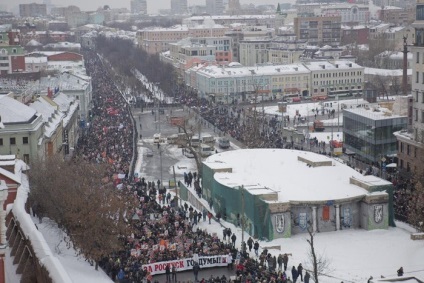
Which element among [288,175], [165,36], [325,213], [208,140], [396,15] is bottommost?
[208,140]

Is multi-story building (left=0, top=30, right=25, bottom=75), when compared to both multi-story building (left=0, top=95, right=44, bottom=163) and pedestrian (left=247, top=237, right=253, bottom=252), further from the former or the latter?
pedestrian (left=247, top=237, right=253, bottom=252)

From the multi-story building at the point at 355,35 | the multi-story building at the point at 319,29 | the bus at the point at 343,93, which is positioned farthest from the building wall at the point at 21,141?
the multi-story building at the point at 355,35

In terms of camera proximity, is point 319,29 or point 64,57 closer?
point 64,57

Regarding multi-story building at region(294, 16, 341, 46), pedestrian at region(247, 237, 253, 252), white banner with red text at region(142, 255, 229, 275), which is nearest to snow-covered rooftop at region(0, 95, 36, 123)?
pedestrian at region(247, 237, 253, 252)

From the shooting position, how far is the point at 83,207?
22.5 m

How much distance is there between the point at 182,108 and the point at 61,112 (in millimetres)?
23655

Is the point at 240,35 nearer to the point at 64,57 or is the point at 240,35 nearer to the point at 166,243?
the point at 64,57

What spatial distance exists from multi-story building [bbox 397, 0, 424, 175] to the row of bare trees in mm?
15752

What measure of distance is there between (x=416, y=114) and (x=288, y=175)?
30.8 feet

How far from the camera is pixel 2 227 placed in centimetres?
1579

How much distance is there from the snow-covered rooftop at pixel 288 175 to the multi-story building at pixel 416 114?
505 cm

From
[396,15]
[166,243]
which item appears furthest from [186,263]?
[396,15]

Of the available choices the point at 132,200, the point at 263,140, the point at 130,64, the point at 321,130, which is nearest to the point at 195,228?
the point at 132,200

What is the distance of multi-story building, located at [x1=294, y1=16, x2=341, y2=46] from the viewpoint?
124 meters
